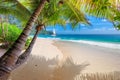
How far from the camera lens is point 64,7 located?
953 cm

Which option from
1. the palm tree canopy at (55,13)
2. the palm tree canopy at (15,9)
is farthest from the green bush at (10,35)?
the palm tree canopy at (15,9)

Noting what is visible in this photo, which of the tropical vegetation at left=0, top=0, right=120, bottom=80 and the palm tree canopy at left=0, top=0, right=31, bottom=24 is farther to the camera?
the palm tree canopy at left=0, top=0, right=31, bottom=24

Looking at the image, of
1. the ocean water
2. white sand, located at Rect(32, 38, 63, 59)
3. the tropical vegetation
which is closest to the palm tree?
the tropical vegetation

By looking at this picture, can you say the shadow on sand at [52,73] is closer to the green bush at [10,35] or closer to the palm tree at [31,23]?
the palm tree at [31,23]

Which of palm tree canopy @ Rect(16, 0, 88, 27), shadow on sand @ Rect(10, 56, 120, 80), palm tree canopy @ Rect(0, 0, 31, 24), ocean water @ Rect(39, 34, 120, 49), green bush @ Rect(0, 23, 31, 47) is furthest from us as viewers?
ocean water @ Rect(39, 34, 120, 49)

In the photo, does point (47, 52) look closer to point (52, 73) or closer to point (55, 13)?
point (55, 13)

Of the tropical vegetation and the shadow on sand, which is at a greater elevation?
the tropical vegetation

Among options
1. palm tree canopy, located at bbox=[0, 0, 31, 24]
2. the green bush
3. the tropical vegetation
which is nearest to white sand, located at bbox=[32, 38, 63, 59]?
the green bush

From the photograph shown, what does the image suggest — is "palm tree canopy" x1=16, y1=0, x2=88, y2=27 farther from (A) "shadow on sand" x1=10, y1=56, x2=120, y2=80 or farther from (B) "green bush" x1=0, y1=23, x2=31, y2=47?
(B) "green bush" x1=0, y1=23, x2=31, y2=47

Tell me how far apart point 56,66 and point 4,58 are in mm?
4472

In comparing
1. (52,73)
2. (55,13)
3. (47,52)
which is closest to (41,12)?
(55,13)

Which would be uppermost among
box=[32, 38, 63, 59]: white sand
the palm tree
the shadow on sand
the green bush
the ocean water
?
the palm tree

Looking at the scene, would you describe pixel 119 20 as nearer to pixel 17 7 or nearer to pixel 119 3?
pixel 119 3

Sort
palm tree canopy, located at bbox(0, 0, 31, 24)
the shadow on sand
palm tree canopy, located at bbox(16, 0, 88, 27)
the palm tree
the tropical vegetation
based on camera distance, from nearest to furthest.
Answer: the palm tree → the tropical vegetation → the shadow on sand → palm tree canopy, located at bbox(0, 0, 31, 24) → palm tree canopy, located at bbox(16, 0, 88, 27)
